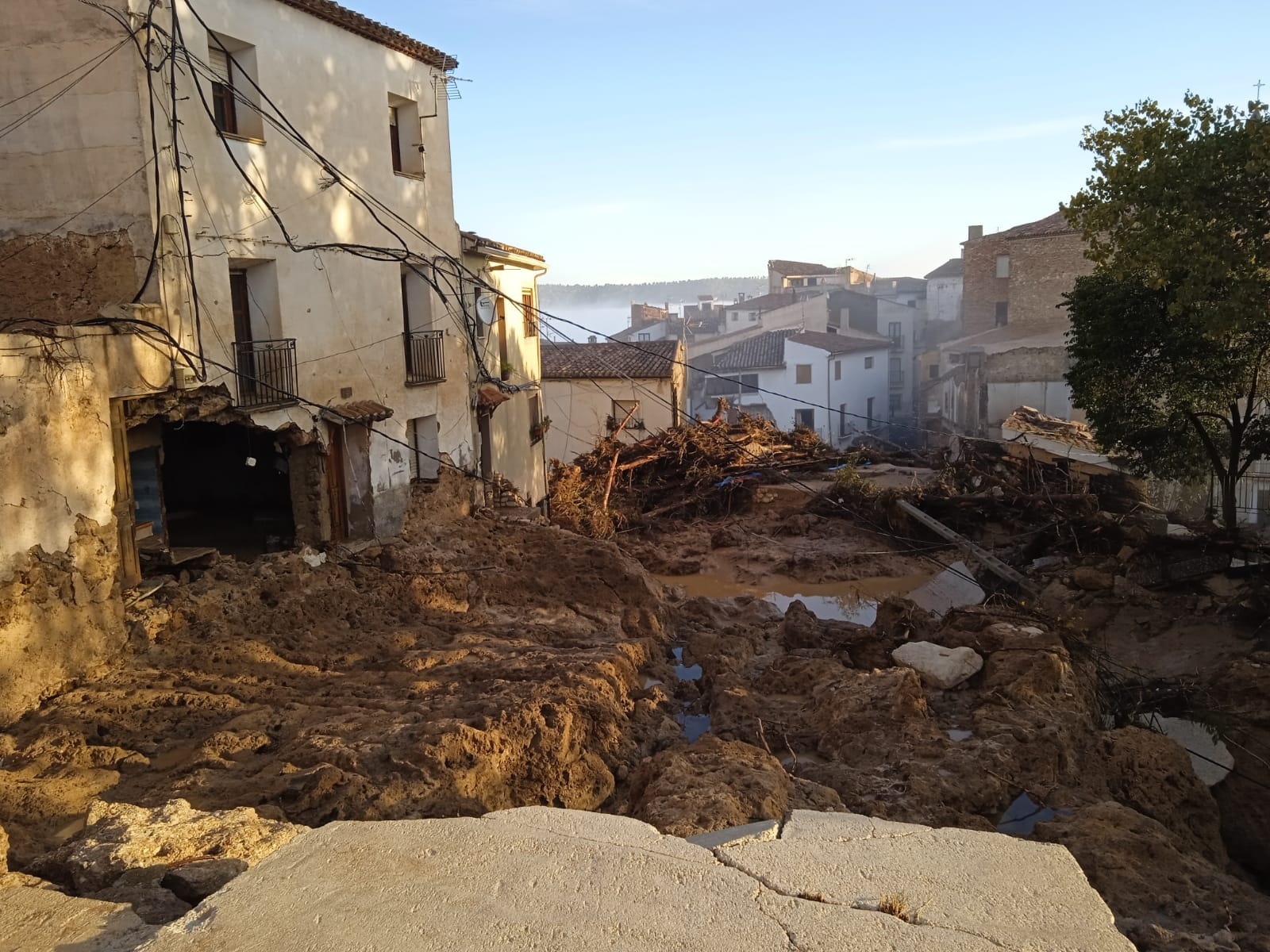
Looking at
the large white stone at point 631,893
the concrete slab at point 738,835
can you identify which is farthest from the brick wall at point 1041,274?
the large white stone at point 631,893

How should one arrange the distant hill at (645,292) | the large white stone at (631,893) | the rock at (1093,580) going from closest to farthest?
the large white stone at (631,893) → the rock at (1093,580) → the distant hill at (645,292)

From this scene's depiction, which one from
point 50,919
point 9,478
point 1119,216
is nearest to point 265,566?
point 9,478

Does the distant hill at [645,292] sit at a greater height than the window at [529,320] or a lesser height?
greater

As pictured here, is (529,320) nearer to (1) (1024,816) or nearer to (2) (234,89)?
(2) (234,89)

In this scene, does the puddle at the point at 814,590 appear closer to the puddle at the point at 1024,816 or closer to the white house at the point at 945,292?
the puddle at the point at 1024,816

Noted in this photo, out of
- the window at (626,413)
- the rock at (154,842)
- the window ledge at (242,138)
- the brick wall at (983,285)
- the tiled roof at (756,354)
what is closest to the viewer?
the rock at (154,842)

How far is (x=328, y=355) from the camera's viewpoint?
14531mm

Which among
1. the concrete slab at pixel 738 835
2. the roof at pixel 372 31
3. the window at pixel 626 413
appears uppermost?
the roof at pixel 372 31

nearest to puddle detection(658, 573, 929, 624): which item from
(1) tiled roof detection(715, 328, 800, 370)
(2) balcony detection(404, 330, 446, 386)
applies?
(2) balcony detection(404, 330, 446, 386)

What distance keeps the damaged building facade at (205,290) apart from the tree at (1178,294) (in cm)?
1102

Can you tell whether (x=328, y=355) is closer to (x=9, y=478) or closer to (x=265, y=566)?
(x=265, y=566)

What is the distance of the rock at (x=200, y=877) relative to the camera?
4871 millimetres

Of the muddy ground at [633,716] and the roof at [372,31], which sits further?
the roof at [372,31]

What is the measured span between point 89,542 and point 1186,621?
14603 millimetres
